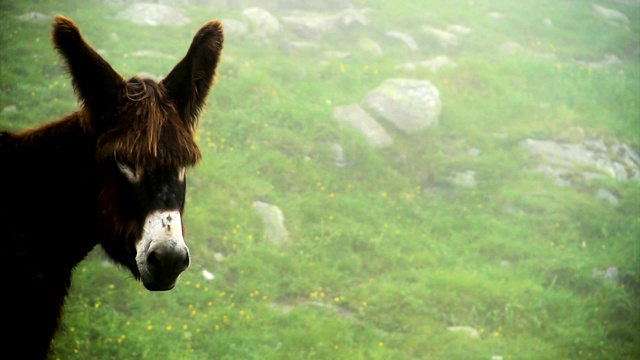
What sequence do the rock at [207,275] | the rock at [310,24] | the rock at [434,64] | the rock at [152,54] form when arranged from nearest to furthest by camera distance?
the rock at [207,275] → the rock at [152,54] → the rock at [434,64] → the rock at [310,24]

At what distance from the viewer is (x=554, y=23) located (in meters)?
21.2

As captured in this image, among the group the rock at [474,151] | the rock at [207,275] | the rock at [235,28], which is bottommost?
the rock at [474,151]

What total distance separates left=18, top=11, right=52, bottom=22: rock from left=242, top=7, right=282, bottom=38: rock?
5.73 meters

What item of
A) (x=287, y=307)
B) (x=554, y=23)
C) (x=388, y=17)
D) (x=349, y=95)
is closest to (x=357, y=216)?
(x=287, y=307)

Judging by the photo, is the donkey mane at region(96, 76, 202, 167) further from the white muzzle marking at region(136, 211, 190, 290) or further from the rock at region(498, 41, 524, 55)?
the rock at region(498, 41, 524, 55)

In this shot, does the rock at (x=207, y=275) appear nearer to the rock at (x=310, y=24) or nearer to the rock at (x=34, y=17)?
the rock at (x=34, y=17)

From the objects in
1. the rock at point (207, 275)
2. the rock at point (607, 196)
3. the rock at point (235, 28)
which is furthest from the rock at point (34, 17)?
the rock at point (607, 196)

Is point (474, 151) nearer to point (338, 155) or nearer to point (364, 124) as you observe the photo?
point (364, 124)

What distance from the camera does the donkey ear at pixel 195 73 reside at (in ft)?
11.5

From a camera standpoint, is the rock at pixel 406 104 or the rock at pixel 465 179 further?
the rock at pixel 406 104

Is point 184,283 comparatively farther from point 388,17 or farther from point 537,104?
point 388,17

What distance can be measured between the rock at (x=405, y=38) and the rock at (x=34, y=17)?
10.2 m

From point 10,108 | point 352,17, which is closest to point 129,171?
point 10,108

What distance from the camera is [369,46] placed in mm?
18219
